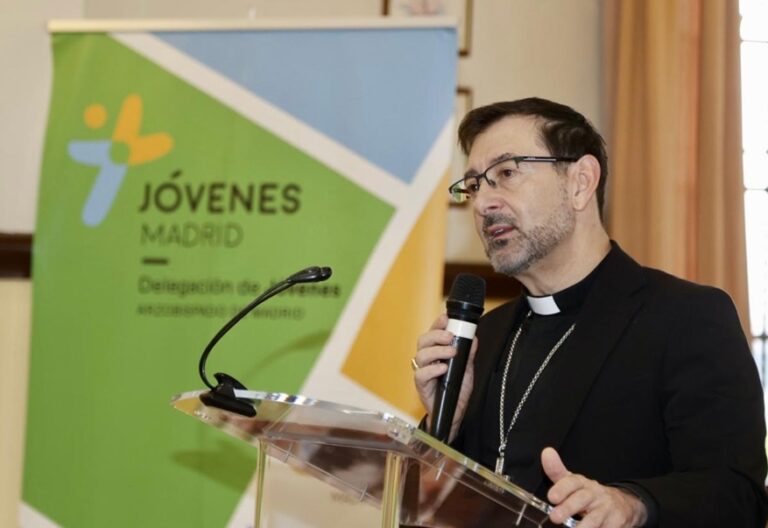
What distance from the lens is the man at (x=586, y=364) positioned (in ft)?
6.25

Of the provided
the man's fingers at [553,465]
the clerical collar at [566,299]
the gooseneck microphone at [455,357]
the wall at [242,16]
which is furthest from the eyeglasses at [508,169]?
the wall at [242,16]

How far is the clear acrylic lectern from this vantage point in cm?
155

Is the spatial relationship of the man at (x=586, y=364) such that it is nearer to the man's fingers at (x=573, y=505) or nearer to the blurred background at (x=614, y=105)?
the man's fingers at (x=573, y=505)

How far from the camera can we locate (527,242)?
2.38 metres

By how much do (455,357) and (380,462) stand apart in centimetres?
42

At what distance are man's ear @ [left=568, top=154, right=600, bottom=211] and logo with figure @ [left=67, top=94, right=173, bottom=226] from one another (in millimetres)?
1790

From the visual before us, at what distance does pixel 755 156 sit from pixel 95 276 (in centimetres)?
253

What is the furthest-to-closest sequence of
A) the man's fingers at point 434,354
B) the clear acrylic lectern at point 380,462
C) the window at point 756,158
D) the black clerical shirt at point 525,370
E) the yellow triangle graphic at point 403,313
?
1. the window at point 756,158
2. the yellow triangle graphic at point 403,313
3. the black clerical shirt at point 525,370
4. the man's fingers at point 434,354
5. the clear acrylic lectern at point 380,462

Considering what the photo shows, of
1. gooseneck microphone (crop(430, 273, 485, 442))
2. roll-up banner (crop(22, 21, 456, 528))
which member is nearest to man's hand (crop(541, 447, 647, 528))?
gooseneck microphone (crop(430, 273, 485, 442))

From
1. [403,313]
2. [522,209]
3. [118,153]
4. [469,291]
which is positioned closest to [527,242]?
[522,209]

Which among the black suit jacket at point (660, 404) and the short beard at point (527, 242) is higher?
the short beard at point (527, 242)

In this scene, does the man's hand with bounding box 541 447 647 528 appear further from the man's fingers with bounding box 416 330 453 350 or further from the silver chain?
the silver chain

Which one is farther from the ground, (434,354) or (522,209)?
(522,209)

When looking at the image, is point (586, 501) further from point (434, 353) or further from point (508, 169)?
point (508, 169)
